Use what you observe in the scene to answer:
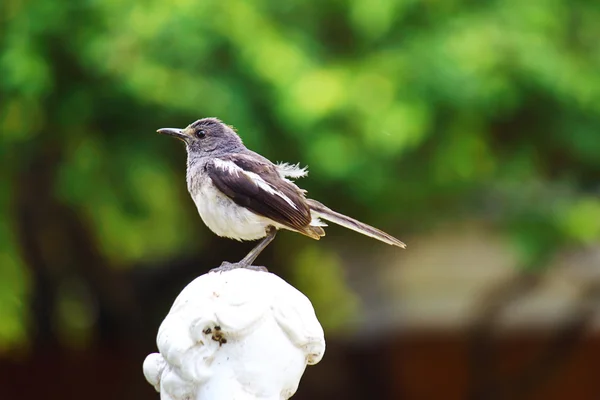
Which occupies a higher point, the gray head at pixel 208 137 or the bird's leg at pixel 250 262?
the gray head at pixel 208 137

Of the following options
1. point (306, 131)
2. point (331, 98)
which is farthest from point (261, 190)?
point (306, 131)

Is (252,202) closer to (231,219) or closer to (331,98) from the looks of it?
(231,219)

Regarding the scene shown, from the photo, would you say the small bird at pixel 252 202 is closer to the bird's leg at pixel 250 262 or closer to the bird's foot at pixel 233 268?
the bird's leg at pixel 250 262

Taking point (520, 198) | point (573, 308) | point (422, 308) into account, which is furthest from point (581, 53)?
point (422, 308)

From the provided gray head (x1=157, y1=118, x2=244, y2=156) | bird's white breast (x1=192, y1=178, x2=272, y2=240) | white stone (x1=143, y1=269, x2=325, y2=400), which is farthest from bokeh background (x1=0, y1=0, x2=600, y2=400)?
white stone (x1=143, y1=269, x2=325, y2=400)

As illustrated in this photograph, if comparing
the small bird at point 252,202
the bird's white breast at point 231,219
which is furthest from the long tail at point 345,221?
the bird's white breast at point 231,219

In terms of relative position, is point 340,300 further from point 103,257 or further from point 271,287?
point 271,287
